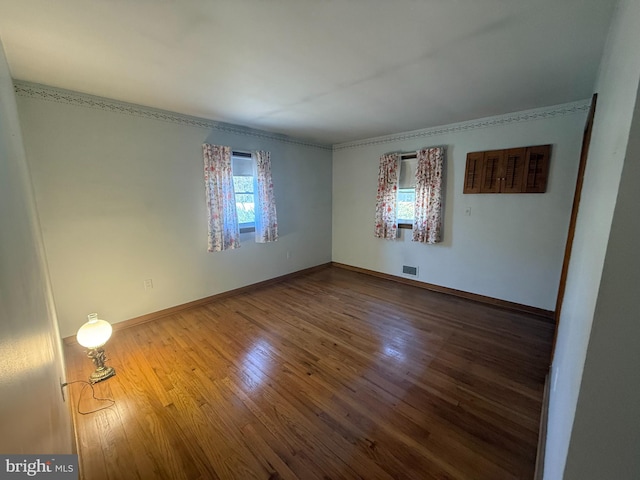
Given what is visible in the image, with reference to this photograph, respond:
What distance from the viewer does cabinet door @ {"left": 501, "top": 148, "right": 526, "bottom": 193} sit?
2928 mm

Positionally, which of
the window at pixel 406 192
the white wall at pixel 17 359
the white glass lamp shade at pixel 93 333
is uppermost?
the window at pixel 406 192

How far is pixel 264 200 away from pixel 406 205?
2202 mm

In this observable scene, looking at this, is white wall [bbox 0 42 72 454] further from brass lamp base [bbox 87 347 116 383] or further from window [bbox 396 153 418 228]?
window [bbox 396 153 418 228]

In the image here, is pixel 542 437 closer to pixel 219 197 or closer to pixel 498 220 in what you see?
pixel 498 220

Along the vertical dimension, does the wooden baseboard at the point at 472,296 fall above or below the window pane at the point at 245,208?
below

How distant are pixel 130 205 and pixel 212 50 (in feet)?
6.27

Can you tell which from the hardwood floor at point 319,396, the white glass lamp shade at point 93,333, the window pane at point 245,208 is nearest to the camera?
the hardwood floor at point 319,396

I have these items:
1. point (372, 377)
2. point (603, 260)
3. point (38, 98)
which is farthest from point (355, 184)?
point (603, 260)

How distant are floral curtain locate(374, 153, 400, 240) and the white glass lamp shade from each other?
3564 mm

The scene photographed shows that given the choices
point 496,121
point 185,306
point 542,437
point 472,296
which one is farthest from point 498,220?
point 185,306

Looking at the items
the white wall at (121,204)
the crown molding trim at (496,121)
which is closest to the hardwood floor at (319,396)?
the white wall at (121,204)

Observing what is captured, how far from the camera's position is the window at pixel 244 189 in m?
3.58

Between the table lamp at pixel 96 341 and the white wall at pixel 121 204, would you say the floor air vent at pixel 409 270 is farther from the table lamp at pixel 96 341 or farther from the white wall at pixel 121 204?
the table lamp at pixel 96 341

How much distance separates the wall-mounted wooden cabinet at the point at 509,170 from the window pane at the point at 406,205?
77 centimetres
